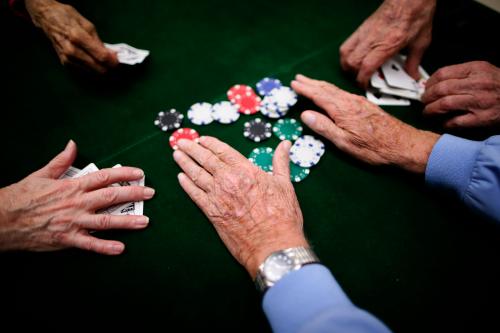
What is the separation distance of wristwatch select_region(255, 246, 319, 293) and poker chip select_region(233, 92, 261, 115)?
104 cm

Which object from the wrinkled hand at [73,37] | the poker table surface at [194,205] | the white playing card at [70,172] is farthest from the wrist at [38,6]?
the white playing card at [70,172]

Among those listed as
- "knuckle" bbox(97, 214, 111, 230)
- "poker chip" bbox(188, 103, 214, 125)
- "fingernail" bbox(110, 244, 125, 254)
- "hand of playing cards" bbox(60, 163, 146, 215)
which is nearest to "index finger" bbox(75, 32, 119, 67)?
"poker chip" bbox(188, 103, 214, 125)

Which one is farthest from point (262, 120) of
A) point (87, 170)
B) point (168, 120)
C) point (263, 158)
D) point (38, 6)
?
point (38, 6)

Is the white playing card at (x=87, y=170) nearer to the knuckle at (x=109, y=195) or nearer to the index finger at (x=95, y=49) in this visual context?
the knuckle at (x=109, y=195)

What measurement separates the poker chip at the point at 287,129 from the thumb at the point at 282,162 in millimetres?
234

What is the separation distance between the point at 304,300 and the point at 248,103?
1299 mm

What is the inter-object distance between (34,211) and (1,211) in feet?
0.45

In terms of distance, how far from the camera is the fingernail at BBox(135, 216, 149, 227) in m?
1.47

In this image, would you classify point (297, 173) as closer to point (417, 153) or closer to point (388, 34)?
point (417, 153)

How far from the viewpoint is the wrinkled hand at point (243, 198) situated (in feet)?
4.24

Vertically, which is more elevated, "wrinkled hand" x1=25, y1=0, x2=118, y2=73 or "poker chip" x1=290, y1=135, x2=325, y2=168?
"wrinkled hand" x1=25, y1=0, x2=118, y2=73

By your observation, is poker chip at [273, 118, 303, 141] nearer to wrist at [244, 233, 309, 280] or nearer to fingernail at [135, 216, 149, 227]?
wrist at [244, 233, 309, 280]

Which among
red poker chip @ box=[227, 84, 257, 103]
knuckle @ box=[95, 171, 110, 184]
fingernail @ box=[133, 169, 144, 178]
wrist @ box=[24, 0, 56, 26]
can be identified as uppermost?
wrist @ box=[24, 0, 56, 26]

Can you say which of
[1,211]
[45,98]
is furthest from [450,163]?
[45,98]
